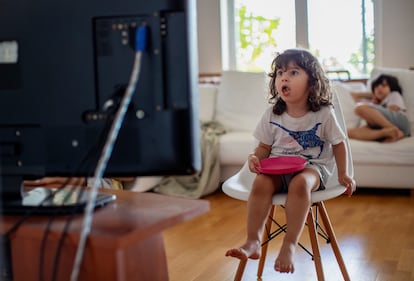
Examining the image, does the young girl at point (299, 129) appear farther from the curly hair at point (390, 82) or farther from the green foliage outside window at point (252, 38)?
the green foliage outside window at point (252, 38)

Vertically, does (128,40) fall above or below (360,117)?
above

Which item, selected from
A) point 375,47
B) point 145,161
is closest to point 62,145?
point 145,161

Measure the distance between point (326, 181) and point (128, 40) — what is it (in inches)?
51.6

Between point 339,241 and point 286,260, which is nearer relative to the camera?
point 286,260

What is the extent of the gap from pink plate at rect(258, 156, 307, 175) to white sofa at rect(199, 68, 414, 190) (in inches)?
74.6

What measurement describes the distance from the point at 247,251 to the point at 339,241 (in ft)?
3.73

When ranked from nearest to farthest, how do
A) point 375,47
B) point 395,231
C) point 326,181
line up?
point 326,181 → point 395,231 → point 375,47

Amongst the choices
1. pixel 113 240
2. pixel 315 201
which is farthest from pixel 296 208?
pixel 113 240

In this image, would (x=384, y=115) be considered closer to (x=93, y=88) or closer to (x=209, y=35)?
(x=209, y=35)

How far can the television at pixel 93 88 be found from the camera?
3.87 ft

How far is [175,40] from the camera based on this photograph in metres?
1.17

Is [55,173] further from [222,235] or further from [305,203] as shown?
[222,235]

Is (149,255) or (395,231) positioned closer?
(149,255)

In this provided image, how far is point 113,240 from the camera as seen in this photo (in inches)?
41.0
